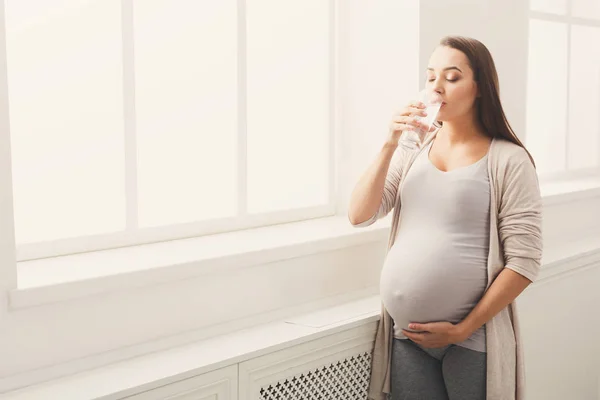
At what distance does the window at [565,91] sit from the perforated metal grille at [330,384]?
211 cm

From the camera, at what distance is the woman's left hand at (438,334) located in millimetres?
2225

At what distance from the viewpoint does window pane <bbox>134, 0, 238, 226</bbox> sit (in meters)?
2.39

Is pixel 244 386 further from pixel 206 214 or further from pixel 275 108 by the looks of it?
pixel 275 108

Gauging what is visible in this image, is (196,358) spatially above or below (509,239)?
below

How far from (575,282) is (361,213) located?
1.39 metres

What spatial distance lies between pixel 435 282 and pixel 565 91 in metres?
2.39

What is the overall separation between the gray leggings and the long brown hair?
54cm

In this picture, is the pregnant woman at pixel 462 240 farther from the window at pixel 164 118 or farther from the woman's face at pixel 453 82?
the window at pixel 164 118

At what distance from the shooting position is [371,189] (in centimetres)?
228

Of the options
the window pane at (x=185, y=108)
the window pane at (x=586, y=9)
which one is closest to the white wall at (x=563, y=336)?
the window pane at (x=185, y=108)

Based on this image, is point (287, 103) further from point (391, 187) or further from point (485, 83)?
point (485, 83)

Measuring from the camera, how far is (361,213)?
7.61 ft

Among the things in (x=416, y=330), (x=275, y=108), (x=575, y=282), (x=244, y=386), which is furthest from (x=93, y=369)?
(x=575, y=282)

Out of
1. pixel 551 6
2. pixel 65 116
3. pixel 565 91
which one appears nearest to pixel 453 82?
pixel 65 116
